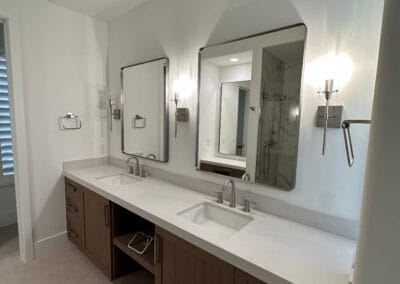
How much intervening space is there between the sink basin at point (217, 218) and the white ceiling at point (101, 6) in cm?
199

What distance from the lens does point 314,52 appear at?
1.29 m

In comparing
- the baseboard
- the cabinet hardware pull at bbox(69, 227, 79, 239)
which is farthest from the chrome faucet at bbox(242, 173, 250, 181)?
the baseboard

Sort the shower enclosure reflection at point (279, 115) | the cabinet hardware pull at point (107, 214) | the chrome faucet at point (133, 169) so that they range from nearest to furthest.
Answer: the shower enclosure reflection at point (279, 115), the cabinet hardware pull at point (107, 214), the chrome faucet at point (133, 169)

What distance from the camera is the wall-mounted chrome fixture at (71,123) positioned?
2.38m

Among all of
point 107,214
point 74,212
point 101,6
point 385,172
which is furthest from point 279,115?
point 74,212

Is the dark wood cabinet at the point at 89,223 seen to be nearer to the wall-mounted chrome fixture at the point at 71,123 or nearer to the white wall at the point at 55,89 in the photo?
the white wall at the point at 55,89

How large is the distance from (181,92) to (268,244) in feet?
4.50

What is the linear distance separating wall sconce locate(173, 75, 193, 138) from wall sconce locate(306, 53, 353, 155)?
978 millimetres

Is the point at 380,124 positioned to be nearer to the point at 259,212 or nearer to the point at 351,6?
the point at 351,6

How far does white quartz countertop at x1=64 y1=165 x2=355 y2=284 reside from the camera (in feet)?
3.08

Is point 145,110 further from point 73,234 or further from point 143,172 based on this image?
point 73,234

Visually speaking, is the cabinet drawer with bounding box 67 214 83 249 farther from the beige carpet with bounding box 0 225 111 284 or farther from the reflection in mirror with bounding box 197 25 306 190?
the reflection in mirror with bounding box 197 25 306 190

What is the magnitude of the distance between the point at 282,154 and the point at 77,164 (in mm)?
2194

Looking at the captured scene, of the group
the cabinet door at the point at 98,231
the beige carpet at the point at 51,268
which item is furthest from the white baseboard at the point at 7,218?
the cabinet door at the point at 98,231
